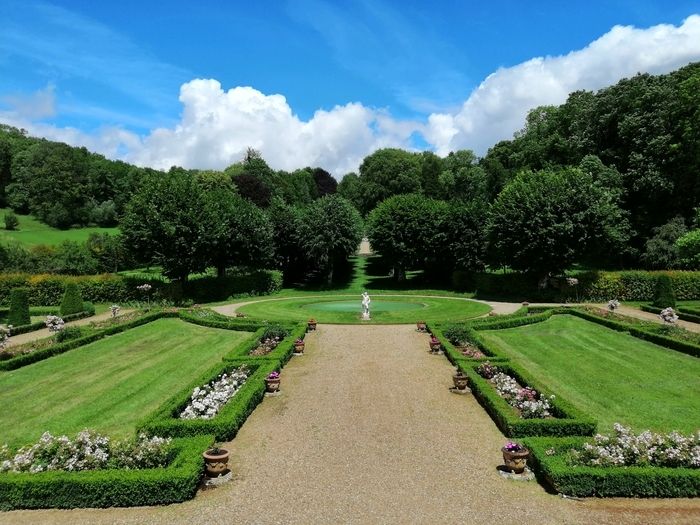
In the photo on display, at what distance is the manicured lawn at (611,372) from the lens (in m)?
14.3

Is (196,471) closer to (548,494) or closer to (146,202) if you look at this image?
A: (548,494)

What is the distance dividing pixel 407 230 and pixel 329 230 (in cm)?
789

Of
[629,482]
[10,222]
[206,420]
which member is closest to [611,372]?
[629,482]

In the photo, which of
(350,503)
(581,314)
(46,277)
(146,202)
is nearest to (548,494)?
(350,503)

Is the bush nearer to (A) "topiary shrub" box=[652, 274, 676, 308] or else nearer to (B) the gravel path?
(B) the gravel path

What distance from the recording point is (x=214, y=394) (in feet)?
48.1

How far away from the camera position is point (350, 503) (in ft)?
30.7

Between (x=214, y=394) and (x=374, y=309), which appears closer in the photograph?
(x=214, y=394)

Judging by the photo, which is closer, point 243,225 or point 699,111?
point 699,111

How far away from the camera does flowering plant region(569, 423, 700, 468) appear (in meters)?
10.0

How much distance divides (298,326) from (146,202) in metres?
21.5

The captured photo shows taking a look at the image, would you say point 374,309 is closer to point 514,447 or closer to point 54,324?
point 54,324

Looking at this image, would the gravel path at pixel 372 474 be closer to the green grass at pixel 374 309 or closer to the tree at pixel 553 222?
the green grass at pixel 374 309

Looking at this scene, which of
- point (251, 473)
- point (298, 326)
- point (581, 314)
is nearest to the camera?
point (251, 473)
